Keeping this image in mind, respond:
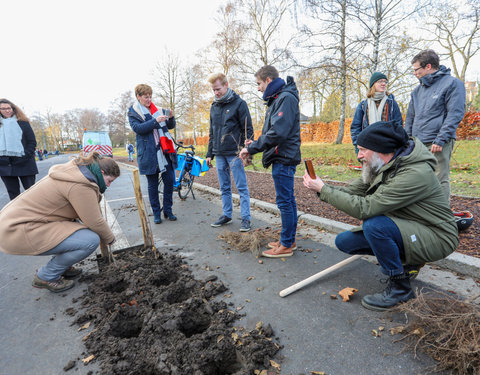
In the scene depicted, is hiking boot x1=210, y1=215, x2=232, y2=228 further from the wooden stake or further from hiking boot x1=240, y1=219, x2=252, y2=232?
the wooden stake

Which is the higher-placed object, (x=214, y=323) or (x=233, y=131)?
(x=233, y=131)

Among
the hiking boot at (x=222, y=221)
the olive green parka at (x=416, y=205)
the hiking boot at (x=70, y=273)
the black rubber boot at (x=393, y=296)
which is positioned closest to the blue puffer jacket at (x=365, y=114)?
the olive green parka at (x=416, y=205)

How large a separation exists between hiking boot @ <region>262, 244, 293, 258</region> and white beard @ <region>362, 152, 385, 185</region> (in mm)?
1299

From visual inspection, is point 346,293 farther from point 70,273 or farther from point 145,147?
point 145,147

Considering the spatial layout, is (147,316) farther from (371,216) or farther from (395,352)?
(371,216)

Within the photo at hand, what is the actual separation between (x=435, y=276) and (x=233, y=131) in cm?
318

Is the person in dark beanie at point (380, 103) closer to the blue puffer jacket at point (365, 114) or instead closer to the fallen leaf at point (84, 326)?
the blue puffer jacket at point (365, 114)

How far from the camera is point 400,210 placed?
223cm

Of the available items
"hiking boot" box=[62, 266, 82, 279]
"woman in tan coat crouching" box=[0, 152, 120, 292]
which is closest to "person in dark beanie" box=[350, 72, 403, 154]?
"woman in tan coat crouching" box=[0, 152, 120, 292]

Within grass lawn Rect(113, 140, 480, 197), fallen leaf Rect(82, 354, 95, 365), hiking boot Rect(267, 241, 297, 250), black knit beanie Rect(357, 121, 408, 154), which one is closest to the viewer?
fallen leaf Rect(82, 354, 95, 365)

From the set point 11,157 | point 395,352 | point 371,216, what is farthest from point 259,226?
point 11,157

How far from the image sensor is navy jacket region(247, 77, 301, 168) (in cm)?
295

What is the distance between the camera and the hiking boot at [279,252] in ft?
10.8

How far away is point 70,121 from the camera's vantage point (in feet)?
232
